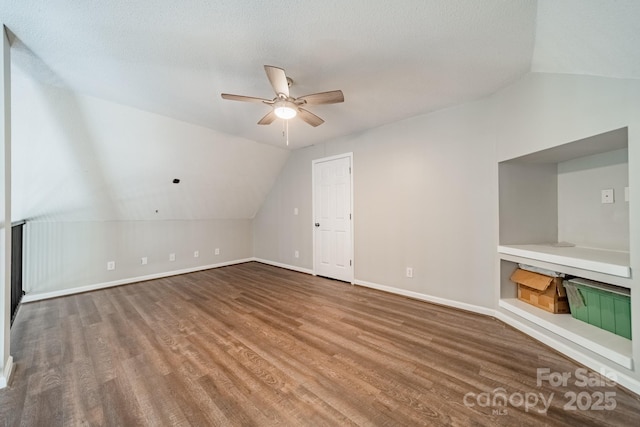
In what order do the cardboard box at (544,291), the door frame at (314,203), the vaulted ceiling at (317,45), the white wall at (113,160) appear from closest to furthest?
the vaulted ceiling at (317,45) < the cardboard box at (544,291) < the white wall at (113,160) < the door frame at (314,203)

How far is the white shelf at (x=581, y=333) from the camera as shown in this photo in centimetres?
157

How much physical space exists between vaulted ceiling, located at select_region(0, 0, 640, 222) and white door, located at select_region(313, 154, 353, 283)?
148 cm

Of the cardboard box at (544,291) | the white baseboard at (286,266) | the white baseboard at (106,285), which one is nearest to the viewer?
the cardboard box at (544,291)

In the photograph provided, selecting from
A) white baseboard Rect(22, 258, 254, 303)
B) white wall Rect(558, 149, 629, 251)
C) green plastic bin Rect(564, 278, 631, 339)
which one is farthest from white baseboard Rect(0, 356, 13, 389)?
white wall Rect(558, 149, 629, 251)

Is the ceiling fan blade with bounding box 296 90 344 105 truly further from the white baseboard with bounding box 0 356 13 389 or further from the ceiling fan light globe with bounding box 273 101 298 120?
the white baseboard with bounding box 0 356 13 389

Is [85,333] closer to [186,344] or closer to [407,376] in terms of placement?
[186,344]

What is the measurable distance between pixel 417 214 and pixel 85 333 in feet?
12.5

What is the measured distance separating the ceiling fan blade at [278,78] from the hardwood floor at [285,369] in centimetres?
215

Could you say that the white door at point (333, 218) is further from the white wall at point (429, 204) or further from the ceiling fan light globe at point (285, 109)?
the ceiling fan light globe at point (285, 109)

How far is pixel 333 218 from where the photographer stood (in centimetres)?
399

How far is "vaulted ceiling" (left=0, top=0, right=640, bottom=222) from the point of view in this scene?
1.38 meters

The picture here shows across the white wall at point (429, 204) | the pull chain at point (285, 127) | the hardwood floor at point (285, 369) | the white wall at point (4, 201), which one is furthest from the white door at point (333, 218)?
the white wall at point (4, 201)

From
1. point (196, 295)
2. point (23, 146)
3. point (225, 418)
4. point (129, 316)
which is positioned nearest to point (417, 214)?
point (225, 418)

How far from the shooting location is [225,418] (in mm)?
1307
